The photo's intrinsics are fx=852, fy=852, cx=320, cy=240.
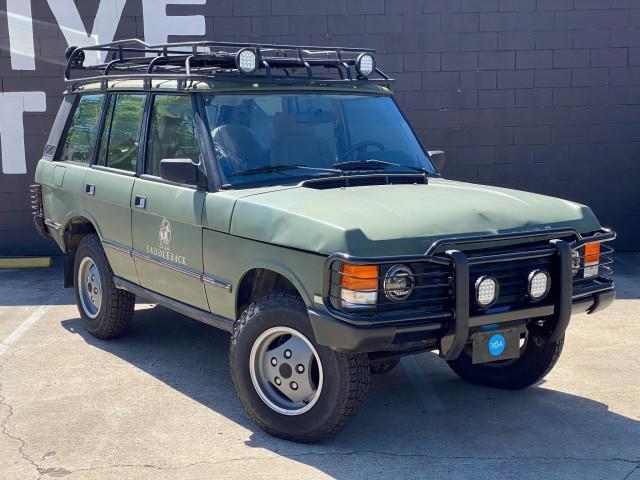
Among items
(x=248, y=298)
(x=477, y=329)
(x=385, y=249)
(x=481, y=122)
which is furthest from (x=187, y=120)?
(x=481, y=122)

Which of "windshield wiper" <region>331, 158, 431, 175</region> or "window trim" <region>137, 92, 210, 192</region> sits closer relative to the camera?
"window trim" <region>137, 92, 210, 192</region>

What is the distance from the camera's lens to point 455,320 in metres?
4.34

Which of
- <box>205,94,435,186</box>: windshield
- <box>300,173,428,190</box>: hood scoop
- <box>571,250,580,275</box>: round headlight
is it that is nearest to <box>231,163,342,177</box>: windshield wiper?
<box>205,94,435,186</box>: windshield

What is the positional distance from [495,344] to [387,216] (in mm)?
951

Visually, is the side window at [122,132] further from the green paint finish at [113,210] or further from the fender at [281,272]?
the fender at [281,272]

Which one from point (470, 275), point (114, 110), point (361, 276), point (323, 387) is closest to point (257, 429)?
point (323, 387)

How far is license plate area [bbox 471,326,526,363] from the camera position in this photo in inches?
183

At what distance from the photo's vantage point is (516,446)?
15.6 ft

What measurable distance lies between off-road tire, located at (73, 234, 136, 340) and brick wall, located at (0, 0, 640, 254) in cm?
374

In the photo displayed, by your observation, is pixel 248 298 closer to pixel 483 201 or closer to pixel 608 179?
pixel 483 201

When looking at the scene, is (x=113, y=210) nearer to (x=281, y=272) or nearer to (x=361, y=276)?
(x=281, y=272)

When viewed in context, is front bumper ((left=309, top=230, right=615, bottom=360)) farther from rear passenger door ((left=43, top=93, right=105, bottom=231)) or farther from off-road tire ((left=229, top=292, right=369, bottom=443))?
rear passenger door ((left=43, top=93, right=105, bottom=231))

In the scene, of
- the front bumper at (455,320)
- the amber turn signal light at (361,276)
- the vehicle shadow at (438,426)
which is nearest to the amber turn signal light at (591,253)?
the front bumper at (455,320)

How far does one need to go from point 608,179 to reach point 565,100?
1.09 meters
